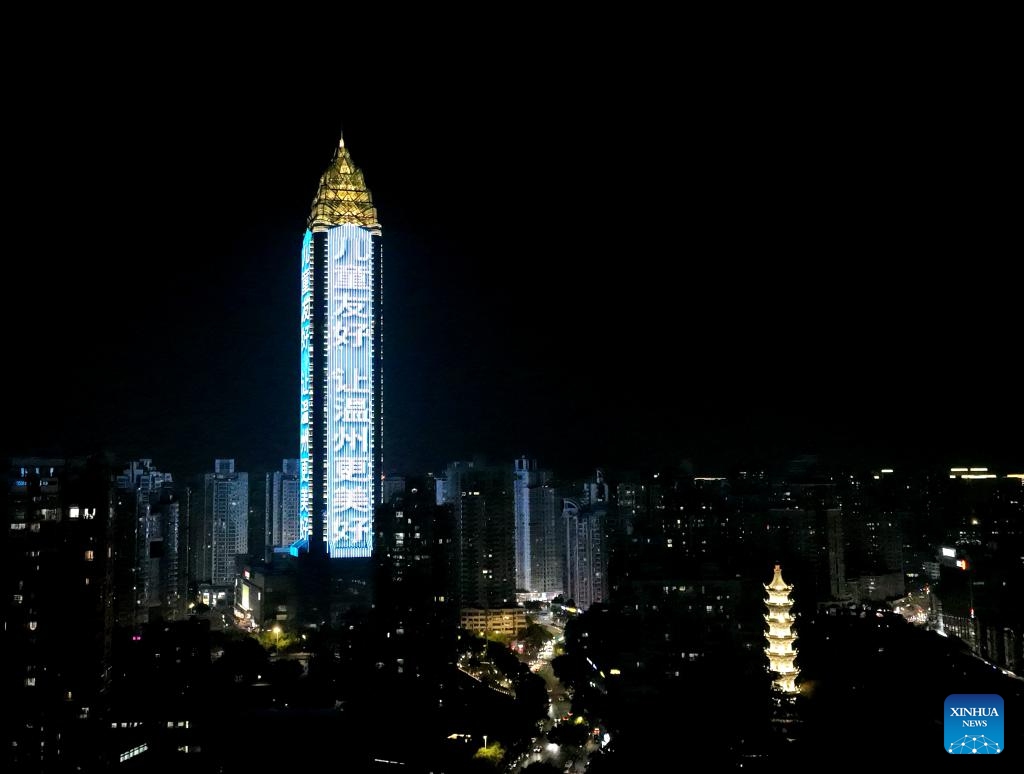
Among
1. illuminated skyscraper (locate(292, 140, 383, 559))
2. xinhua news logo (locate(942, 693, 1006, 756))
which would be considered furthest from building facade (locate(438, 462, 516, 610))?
xinhua news logo (locate(942, 693, 1006, 756))

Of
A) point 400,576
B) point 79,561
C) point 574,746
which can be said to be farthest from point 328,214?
point 574,746

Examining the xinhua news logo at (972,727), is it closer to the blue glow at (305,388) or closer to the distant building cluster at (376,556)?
the distant building cluster at (376,556)

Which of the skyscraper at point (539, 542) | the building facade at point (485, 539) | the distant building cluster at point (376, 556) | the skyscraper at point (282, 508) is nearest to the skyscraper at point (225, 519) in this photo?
the distant building cluster at point (376, 556)

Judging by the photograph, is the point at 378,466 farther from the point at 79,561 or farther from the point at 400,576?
the point at 79,561

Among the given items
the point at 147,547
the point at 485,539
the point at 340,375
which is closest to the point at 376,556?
the point at 485,539

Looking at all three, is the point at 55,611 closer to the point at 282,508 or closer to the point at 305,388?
the point at 305,388

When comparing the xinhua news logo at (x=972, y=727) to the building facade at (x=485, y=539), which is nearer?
the xinhua news logo at (x=972, y=727)

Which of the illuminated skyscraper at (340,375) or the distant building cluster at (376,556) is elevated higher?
the illuminated skyscraper at (340,375)
